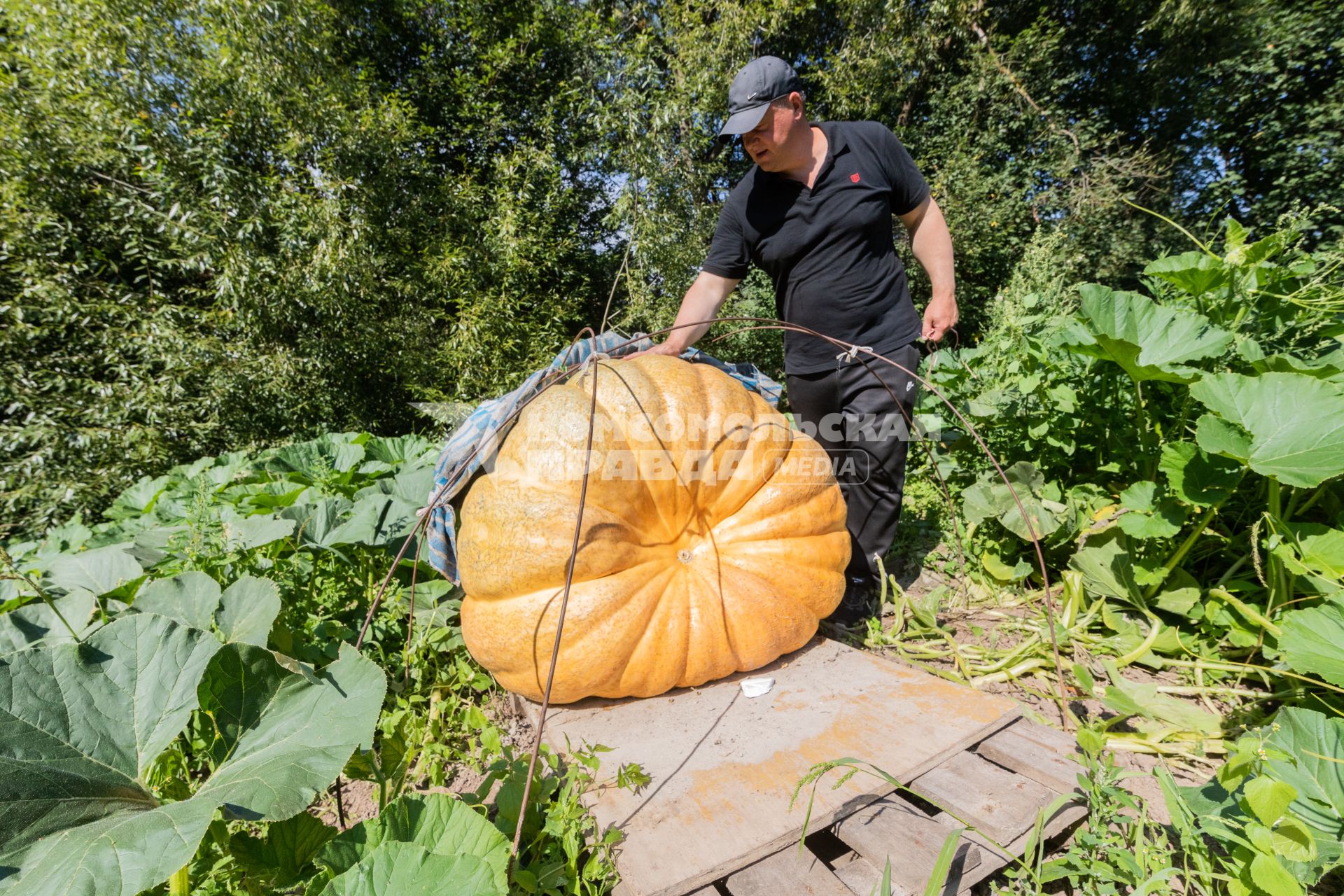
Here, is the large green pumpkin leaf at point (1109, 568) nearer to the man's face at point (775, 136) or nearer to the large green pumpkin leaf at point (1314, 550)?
the large green pumpkin leaf at point (1314, 550)

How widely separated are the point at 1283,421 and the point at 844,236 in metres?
1.35

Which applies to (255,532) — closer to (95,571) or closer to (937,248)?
(95,571)

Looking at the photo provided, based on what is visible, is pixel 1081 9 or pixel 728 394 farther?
pixel 1081 9

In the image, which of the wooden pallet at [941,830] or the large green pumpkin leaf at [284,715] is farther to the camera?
the wooden pallet at [941,830]

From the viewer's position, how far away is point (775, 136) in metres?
2.05

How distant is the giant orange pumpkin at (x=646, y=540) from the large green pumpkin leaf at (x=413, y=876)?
663mm

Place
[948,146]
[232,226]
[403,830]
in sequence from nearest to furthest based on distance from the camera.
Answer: [403,830] → [232,226] → [948,146]

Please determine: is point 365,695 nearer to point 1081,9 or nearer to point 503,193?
point 503,193

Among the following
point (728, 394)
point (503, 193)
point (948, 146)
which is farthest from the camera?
point (948, 146)

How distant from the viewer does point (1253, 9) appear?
25.3 ft

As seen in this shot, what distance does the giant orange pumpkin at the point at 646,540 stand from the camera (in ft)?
4.89

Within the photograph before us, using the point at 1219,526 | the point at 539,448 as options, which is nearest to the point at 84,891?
the point at 539,448

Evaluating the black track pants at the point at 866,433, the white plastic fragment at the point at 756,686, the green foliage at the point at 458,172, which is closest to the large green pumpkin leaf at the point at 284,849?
the white plastic fragment at the point at 756,686

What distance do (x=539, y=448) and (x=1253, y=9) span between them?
38.0 ft
